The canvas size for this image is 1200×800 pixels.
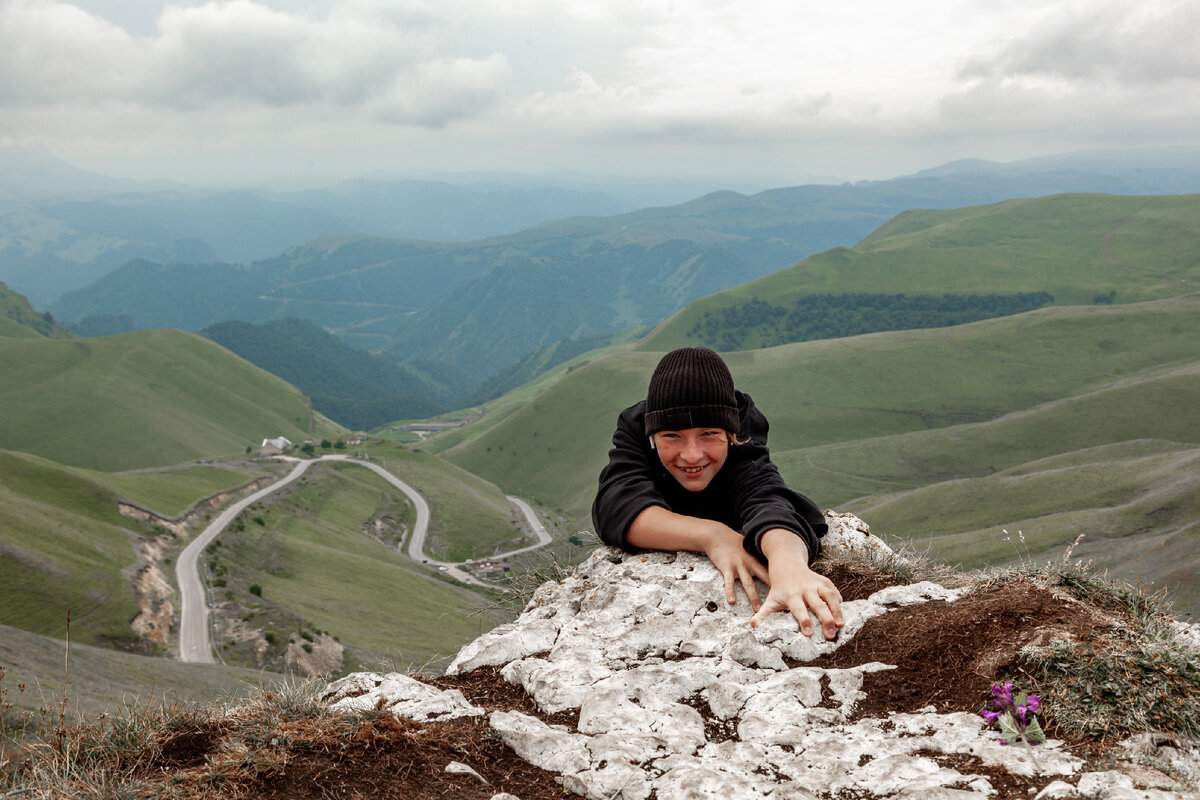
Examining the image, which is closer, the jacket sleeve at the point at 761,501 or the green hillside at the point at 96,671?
the jacket sleeve at the point at 761,501

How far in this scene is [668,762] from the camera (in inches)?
179

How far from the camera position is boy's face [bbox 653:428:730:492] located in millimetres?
6727

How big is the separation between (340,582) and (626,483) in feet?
288

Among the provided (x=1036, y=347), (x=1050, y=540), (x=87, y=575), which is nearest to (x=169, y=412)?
(x=87, y=575)

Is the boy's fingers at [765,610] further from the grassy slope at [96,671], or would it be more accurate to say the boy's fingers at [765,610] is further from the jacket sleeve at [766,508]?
the grassy slope at [96,671]

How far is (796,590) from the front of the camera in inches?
230

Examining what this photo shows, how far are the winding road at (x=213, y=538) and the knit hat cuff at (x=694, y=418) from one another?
778 centimetres

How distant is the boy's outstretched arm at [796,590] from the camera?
5.77 meters

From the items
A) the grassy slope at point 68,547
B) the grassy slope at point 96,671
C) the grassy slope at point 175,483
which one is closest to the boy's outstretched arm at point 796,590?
the grassy slope at point 96,671

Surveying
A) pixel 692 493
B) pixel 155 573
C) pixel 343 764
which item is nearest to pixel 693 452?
pixel 692 493

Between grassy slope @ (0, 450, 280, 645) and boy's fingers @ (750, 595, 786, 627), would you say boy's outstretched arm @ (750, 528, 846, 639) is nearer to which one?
boy's fingers @ (750, 595, 786, 627)

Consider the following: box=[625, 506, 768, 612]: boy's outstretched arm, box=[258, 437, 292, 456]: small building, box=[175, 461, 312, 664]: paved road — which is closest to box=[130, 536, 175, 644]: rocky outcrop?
box=[175, 461, 312, 664]: paved road

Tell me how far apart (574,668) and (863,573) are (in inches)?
117

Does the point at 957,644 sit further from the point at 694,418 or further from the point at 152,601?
the point at 152,601
